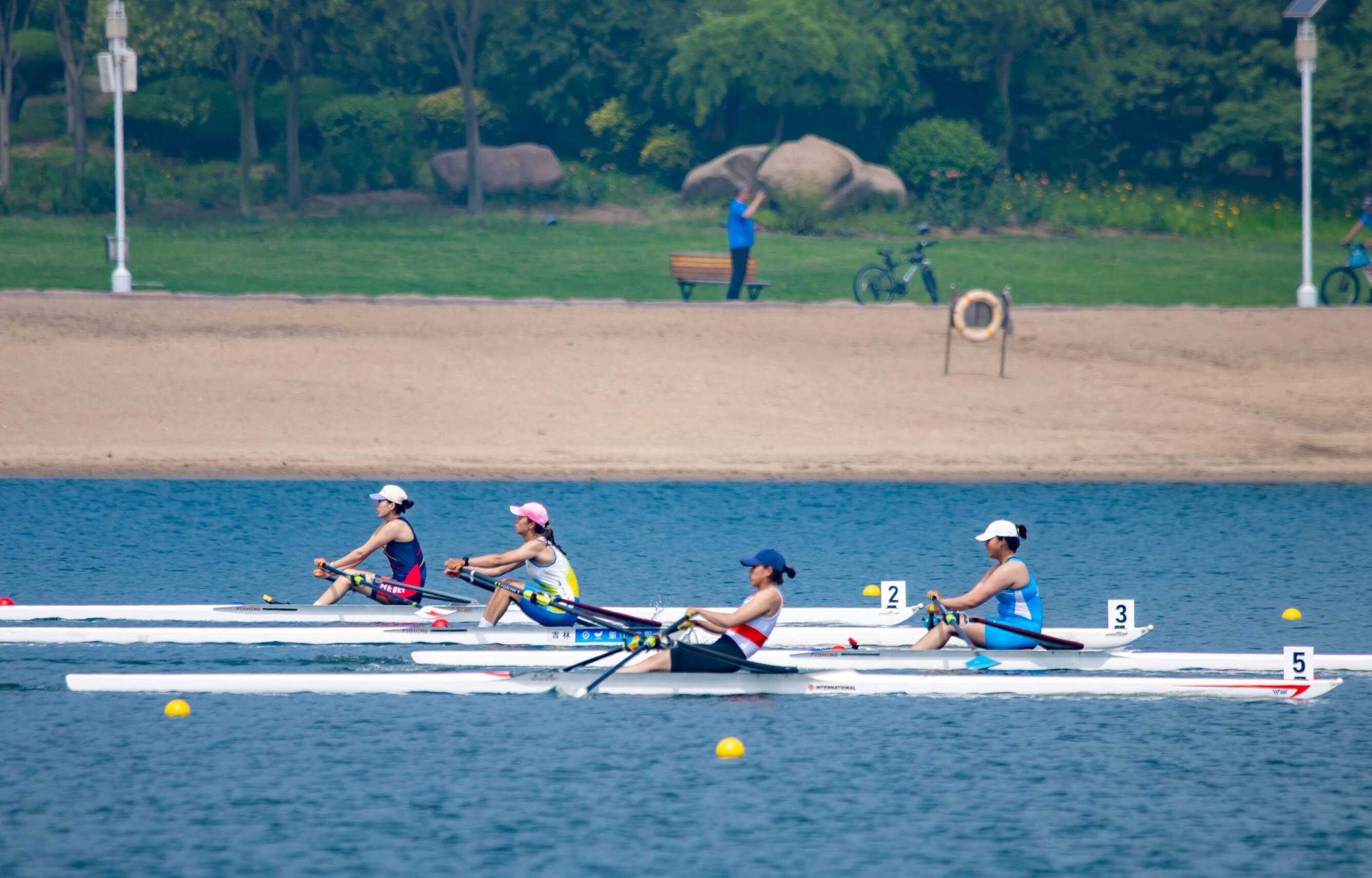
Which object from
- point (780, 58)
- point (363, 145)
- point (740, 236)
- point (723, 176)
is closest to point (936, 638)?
point (740, 236)

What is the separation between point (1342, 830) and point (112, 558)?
13700mm

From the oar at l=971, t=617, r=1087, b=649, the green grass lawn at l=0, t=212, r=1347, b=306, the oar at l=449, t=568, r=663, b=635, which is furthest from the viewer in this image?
the green grass lawn at l=0, t=212, r=1347, b=306

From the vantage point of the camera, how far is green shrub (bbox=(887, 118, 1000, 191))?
46.3 m

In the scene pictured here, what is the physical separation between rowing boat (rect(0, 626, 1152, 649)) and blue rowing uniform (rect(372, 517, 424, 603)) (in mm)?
469

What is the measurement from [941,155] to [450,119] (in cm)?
1403

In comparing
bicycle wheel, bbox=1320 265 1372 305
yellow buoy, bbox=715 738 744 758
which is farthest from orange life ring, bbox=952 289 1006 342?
yellow buoy, bbox=715 738 744 758

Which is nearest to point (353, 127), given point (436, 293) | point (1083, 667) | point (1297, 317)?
point (436, 293)

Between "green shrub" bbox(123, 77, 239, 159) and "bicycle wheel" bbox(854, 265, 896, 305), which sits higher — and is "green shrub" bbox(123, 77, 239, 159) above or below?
above

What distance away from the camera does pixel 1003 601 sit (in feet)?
46.0

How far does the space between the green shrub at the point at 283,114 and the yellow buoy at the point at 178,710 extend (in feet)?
123

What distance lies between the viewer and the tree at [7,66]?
1710 inches

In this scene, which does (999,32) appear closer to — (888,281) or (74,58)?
(888,281)

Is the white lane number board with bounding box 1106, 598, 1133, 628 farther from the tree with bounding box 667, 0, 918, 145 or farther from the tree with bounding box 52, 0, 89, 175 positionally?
the tree with bounding box 52, 0, 89, 175

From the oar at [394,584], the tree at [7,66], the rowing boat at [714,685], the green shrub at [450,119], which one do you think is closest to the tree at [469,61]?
the green shrub at [450,119]
